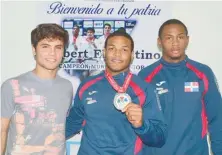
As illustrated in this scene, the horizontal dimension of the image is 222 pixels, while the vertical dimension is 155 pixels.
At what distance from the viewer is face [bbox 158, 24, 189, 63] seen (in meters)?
2.07

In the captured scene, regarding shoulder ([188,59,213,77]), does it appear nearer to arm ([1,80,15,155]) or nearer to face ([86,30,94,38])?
face ([86,30,94,38])

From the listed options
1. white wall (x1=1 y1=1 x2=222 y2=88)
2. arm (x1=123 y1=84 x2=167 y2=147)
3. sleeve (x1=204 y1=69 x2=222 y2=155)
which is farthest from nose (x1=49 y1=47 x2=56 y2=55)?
sleeve (x1=204 y1=69 x2=222 y2=155)

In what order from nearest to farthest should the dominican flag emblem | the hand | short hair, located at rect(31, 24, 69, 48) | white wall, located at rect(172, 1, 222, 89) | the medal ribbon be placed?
1. the hand
2. the medal ribbon
3. short hair, located at rect(31, 24, 69, 48)
4. the dominican flag emblem
5. white wall, located at rect(172, 1, 222, 89)

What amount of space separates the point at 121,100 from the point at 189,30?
1.22 m

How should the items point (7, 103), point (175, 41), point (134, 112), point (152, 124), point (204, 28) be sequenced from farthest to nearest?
point (204, 28)
point (175, 41)
point (7, 103)
point (152, 124)
point (134, 112)

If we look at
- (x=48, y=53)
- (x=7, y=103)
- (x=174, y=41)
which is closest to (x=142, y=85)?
(x=174, y=41)

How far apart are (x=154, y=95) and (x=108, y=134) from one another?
1.16 ft

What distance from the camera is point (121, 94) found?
179cm

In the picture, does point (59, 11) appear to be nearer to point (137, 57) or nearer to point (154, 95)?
point (137, 57)

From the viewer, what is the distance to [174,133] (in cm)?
A: 205

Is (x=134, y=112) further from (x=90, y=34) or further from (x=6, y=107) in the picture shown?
(x=90, y=34)

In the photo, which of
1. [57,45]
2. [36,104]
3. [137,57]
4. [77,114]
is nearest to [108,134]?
[77,114]

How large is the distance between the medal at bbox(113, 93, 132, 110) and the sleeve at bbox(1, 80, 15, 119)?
62cm

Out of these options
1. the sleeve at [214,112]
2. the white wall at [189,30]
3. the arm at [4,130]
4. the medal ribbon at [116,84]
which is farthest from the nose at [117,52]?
the white wall at [189,30]
